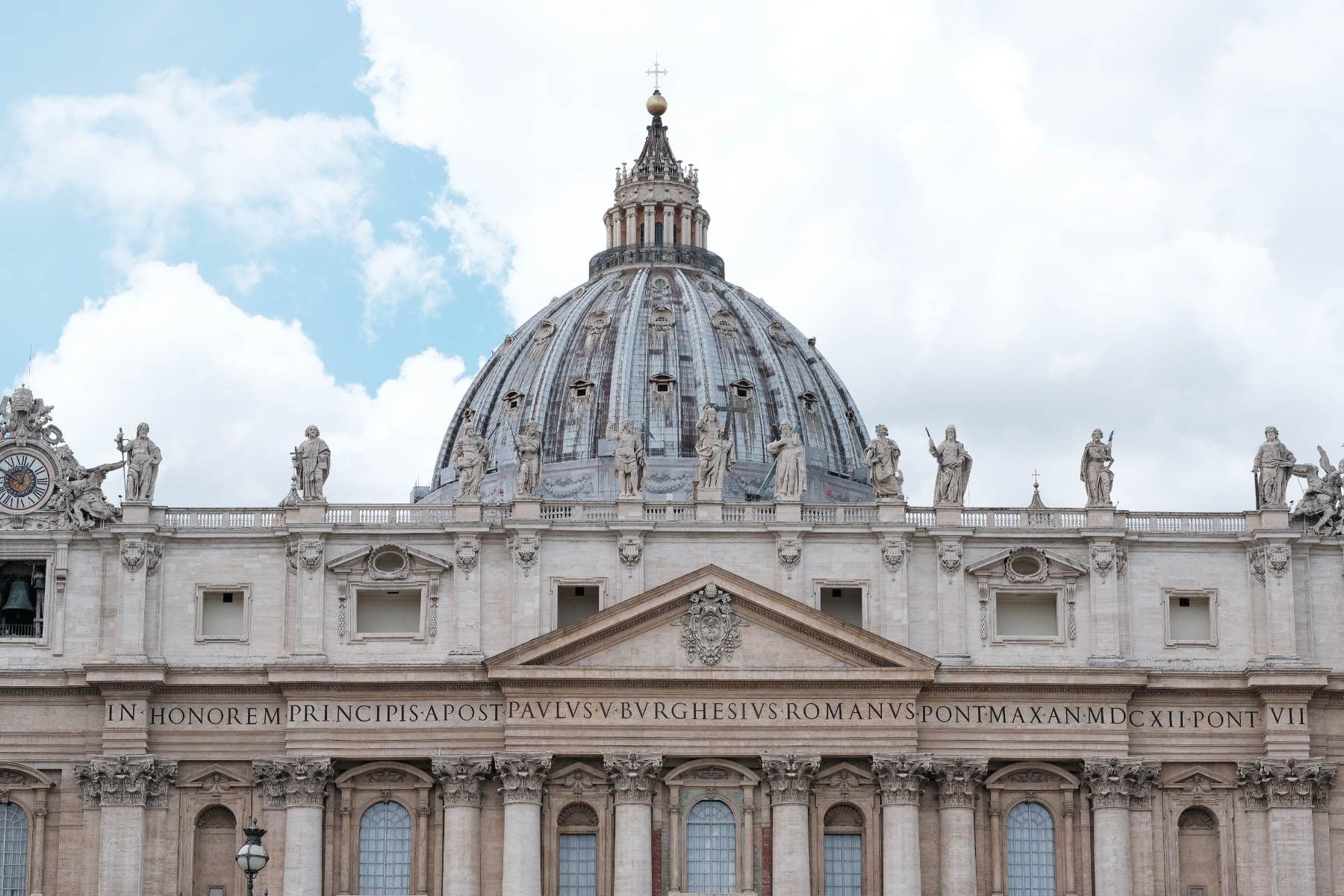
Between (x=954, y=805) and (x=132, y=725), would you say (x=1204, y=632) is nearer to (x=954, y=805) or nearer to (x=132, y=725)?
(x=954, y=805)

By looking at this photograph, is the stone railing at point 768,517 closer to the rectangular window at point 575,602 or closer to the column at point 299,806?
the rectangular window at point 575,602

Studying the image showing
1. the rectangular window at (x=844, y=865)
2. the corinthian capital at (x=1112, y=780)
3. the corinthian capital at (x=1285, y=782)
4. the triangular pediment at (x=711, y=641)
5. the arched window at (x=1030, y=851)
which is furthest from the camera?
the arched window at (x=1030, y=851)

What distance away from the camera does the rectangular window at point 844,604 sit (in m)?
85.2

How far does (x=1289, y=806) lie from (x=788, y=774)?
15109 mm

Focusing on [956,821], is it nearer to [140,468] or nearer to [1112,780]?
[1112,780]

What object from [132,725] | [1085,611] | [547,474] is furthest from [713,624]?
[547,474]

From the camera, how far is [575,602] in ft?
280

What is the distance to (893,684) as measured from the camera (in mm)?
83125

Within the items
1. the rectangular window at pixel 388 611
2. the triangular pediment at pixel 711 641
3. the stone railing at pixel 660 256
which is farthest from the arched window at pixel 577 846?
the stone railing at pixel 660 256

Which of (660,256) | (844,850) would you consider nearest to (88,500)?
(844,850)

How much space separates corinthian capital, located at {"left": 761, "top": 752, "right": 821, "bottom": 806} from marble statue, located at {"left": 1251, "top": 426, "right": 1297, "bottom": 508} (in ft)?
53.7

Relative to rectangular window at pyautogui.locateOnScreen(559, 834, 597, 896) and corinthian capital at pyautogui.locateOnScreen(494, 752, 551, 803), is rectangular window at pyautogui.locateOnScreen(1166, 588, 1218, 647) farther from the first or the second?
corinthian capital at pyautogui.locateOnScreen(494, 752, 551, 803)

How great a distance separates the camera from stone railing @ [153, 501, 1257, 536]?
85.1 meters

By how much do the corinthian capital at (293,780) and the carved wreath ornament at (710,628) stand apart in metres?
11.5
